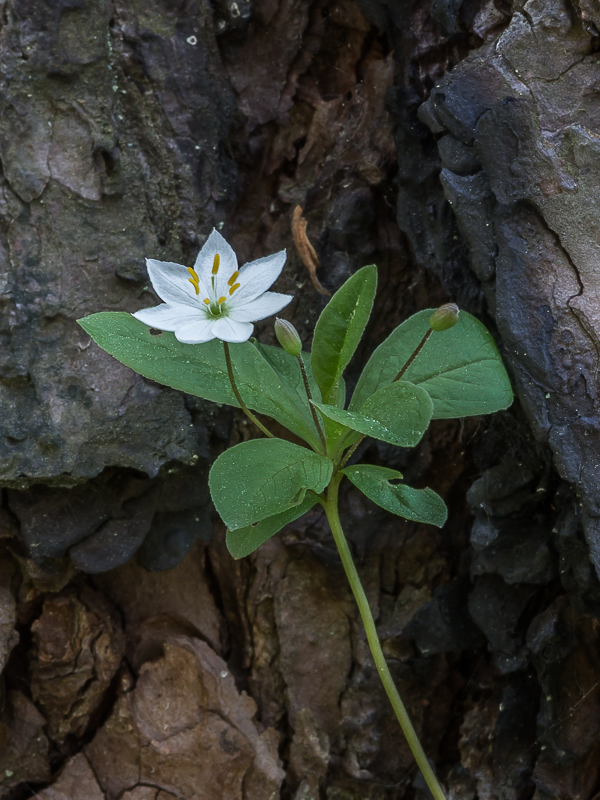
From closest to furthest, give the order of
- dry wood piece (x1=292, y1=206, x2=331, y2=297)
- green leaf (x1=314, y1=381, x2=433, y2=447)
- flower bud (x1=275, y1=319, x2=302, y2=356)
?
green leaf (x1=314, y1=381, x2=433, y2=447) → flower bud (x1=275, y1=319, x2=302, y2=356) → dry wood piece (x1=292, y1=206, x2=331, y2=297)

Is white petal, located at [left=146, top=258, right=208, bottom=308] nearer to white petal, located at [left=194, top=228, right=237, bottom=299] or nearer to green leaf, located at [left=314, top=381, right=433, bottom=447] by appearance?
white petal, located at [left=194, top=228, right=237, bottom=299]

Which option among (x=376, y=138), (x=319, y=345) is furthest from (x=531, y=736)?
(x=376, y=138)

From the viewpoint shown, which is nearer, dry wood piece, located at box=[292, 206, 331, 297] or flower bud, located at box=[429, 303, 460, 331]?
flower bud, located at box=[429, 303, 460, 331]

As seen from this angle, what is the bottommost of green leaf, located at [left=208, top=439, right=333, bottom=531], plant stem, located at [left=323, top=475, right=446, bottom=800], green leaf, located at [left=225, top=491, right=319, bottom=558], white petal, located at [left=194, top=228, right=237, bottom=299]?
plant stem, located at [left=323, top=475, right=446, bottom=800]

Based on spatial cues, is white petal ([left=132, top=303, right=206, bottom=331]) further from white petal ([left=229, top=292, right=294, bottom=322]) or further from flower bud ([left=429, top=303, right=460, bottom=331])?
flower bud ([left=429, top=303, right=460, bottom=331])

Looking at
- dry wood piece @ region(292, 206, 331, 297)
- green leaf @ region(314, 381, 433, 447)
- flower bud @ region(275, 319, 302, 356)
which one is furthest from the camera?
dry wood piece @ region(292, 206, 331, 297)

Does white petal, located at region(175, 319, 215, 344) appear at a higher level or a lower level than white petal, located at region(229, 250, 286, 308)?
lower

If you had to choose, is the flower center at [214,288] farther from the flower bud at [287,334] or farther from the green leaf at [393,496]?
the green leaf at [393,496]

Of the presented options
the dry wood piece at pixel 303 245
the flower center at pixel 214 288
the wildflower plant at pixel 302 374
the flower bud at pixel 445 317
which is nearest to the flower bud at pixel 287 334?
the wildflower plant at pixel 302 374

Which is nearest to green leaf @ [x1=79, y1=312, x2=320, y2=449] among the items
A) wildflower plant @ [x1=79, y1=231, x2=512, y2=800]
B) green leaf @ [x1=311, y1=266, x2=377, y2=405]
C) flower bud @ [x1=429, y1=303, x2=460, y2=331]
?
wildflower plant @ [x1=79, y1=231, x2=512, y2=800]
